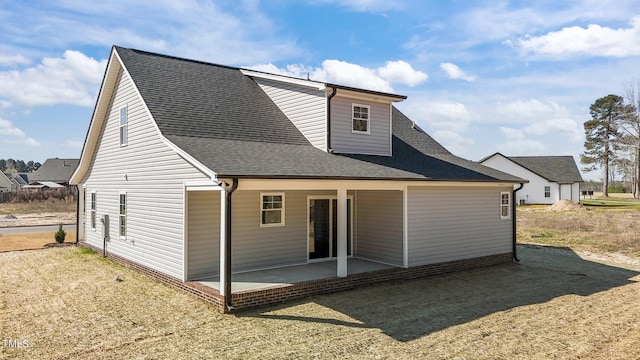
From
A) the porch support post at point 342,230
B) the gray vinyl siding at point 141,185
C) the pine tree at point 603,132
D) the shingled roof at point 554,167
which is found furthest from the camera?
the pine tree at point 603,132

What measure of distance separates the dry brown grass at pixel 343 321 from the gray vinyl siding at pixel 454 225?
3.30 ft

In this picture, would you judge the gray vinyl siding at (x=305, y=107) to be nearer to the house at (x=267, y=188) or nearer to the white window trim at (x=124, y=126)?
the house at (x=267, y=188)

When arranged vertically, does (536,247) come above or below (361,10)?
below

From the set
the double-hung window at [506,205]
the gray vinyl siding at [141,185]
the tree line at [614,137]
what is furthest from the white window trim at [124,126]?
the tree line at [614,137]

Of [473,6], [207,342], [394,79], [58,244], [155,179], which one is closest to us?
[207,342]

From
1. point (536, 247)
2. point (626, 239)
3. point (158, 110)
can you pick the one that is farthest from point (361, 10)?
point (626, 239)

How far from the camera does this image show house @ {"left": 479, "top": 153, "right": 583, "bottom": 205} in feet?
Answer: 137

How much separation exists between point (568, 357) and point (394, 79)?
18819 mm

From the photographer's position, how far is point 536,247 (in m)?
18.0

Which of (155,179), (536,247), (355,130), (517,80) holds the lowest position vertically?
(536,247)

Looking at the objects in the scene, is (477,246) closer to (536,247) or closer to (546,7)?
(536,247)

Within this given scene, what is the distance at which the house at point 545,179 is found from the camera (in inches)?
1649

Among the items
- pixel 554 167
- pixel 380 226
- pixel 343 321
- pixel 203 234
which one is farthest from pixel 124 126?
pixel 554 167

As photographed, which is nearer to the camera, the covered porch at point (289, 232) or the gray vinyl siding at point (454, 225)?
the covered porch at point (289, 232)
